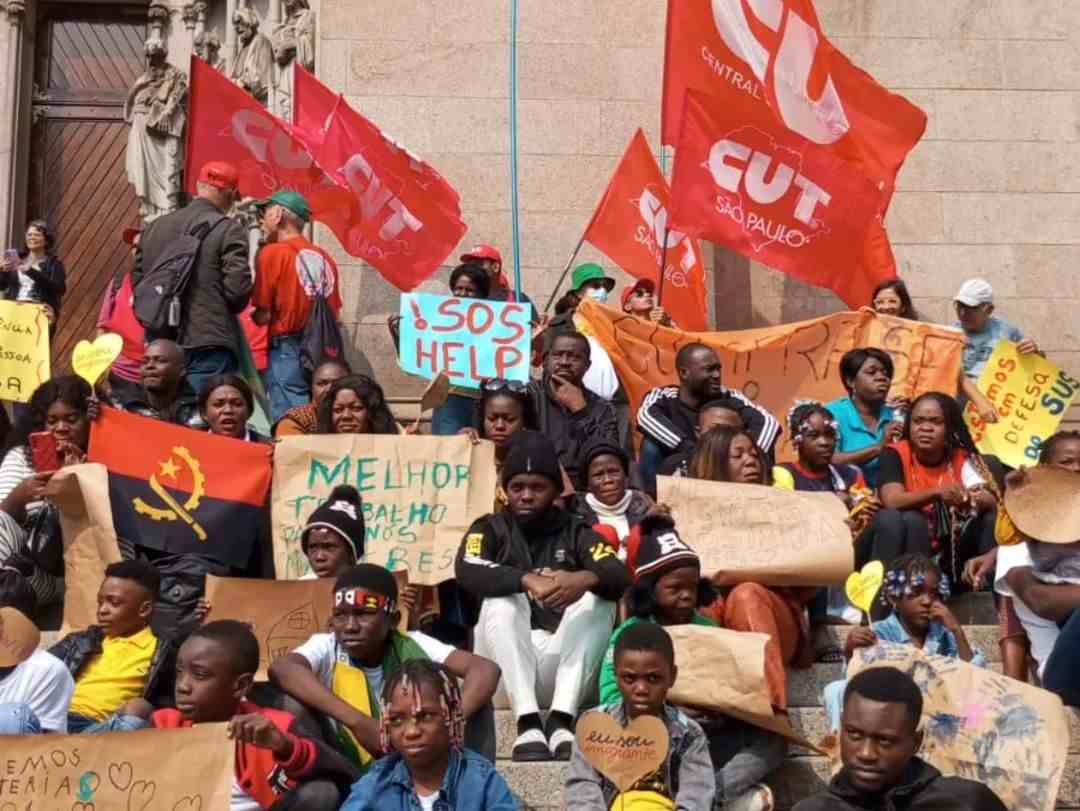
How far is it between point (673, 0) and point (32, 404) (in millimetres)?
5114

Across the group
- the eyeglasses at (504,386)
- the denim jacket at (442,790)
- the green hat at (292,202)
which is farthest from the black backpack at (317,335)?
the denim jacket at (442,790)

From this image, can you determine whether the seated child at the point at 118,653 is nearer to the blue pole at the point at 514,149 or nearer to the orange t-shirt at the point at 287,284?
the orange t-shirt at the point at 287,284

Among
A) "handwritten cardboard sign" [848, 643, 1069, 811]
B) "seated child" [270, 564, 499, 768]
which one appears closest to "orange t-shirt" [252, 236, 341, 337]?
"seated child" [270, 564, 499, 768]

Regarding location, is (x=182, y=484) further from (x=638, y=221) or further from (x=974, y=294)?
(x=974, y=294)

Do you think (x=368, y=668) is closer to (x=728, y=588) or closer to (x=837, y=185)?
(x=728, y=588)

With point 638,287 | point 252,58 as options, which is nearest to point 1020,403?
point 638,287

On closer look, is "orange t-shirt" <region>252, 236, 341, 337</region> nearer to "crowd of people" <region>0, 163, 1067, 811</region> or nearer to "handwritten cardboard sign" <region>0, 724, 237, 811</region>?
"crowd of people" <region>0, 163, 1067, 811</region>

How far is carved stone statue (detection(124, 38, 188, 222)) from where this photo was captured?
1605 cm

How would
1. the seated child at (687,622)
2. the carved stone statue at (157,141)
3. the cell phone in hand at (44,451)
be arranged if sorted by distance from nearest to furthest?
1. the seated child at (687,622)
2. the cell phone in hand at (44,451)
3. the carved stone statue at (157,141)

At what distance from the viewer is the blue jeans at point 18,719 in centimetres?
680

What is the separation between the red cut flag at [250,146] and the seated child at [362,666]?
589 cm

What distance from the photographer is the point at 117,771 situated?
6434mm

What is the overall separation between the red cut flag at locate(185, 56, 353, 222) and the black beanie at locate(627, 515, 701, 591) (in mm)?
5373

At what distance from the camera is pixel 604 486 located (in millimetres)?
8961
